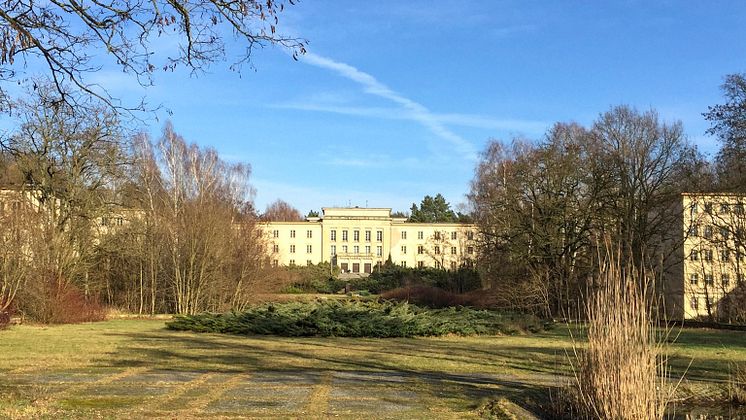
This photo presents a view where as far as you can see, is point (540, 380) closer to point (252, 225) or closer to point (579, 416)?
point (579, 416)

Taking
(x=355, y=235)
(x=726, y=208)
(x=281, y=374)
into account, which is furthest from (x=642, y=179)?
(x=355, y=235)

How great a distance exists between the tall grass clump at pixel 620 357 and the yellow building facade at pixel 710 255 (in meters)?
23.8

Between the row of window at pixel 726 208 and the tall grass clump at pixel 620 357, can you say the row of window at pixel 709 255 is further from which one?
the tall grass clump at pixel 620 357

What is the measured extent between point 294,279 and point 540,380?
46.7 metres

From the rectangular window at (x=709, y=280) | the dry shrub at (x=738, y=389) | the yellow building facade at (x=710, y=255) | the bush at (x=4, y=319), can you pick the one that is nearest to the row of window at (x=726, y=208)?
the yellow building facade at (x=710, y=255)

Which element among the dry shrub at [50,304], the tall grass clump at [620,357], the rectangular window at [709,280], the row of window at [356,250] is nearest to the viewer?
the tall grass clump at [620,357]

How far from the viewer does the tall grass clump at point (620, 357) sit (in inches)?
266

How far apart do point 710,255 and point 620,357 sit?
33.6m

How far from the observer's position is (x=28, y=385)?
9.28 m

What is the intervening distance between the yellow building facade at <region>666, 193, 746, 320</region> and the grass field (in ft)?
46.7

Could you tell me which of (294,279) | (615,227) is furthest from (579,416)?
(294,279)

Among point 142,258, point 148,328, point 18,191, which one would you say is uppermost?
point 18,191

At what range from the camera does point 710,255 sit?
36.2 metres

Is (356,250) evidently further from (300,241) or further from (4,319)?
(4,319)
